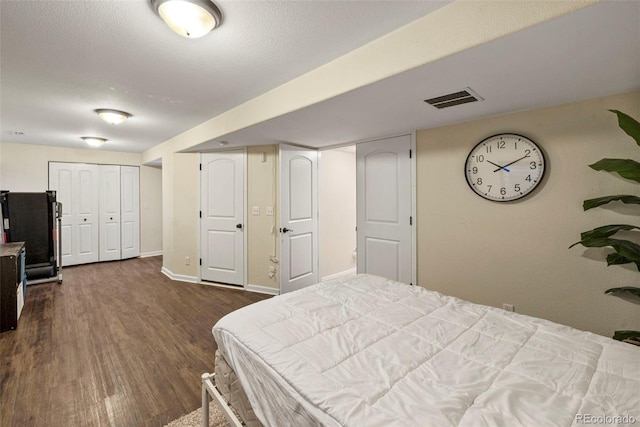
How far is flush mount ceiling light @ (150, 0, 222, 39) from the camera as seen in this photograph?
1.40 m

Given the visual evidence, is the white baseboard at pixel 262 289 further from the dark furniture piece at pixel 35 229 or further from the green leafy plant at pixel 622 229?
the green leafy plant at pixel 622 229

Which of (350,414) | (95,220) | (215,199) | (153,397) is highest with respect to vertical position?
(215,199)

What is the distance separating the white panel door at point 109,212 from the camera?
566 centimetres

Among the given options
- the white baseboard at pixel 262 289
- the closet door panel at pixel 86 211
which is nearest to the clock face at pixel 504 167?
the white baseboard at pixel 262 289

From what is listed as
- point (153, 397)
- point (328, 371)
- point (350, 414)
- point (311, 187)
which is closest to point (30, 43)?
point (153, 397)

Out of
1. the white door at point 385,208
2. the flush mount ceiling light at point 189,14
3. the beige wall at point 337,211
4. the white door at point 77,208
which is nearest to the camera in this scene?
the flush mount ceiling light at point 189,14

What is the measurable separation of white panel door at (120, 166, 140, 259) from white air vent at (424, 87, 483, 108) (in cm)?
622

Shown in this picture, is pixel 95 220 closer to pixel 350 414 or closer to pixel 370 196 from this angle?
pixel 370 196

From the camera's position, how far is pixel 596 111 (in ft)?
6.43

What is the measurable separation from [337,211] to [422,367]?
11.8ft

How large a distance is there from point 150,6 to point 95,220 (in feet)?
18.4

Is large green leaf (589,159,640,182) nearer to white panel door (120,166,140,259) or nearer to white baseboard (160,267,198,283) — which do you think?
white baseboard (160,267,198,283)

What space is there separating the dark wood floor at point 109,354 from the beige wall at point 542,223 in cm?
238

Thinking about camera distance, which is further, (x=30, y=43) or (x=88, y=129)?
(x=88, y=129)
